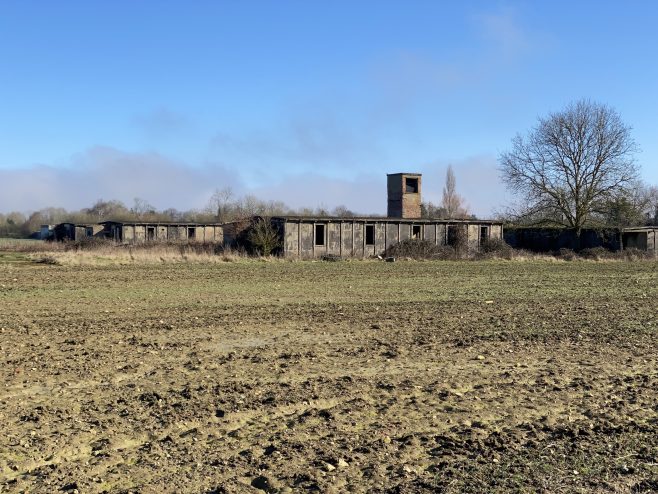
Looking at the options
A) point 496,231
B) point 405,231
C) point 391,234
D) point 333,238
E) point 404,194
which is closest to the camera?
point 333,238

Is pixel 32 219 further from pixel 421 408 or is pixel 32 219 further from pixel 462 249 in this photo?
pixel 421 408

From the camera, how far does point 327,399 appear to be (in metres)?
7.56

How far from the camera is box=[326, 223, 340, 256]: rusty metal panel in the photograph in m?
45.9

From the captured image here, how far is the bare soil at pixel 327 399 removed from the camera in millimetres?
5363

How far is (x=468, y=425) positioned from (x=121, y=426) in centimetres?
349

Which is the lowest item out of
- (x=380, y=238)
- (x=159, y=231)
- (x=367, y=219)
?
(x=380, y=238)

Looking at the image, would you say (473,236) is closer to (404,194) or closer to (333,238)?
(404,194)

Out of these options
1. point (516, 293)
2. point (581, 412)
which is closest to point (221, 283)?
point (516, 293)

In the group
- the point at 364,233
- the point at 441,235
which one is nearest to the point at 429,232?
the point at 441,235

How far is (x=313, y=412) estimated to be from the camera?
278 inches

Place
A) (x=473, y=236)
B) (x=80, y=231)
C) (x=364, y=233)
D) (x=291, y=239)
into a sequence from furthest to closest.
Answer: (x=80, y=231), (x=473, y=236), (x=364, y=233), (x=291, y=239)

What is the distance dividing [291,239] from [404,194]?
15.4m

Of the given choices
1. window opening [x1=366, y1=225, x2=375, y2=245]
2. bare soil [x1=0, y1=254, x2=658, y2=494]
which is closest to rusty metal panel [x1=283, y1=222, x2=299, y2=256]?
window opening [x1=366, y1=225, x2=375, y2=245]

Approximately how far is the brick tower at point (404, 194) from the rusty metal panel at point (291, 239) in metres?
14.5
